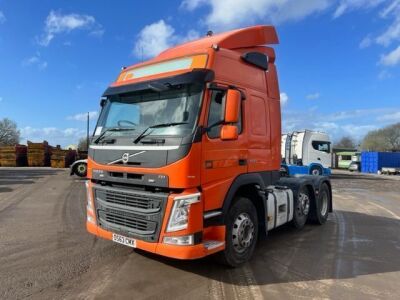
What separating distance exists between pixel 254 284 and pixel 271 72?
3761mm

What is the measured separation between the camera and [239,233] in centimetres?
586

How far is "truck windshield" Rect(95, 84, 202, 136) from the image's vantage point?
514 centimetres

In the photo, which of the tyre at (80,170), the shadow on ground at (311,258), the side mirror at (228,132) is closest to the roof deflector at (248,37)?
the side mirror at (228,132)

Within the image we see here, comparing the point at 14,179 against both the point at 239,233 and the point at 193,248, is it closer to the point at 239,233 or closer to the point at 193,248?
the point at 239,233

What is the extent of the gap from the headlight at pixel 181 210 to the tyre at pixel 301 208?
3.95 meters

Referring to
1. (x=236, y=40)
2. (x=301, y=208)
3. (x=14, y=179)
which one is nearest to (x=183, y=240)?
(x=236, y=40)

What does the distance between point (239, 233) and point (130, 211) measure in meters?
1.66

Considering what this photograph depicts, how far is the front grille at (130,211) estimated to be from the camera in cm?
512

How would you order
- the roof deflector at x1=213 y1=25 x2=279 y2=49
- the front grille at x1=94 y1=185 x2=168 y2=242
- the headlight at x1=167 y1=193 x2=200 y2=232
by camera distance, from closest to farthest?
1. the headlight at x1=167 y1=193 x2=200 y2=232
2. the front grille at x1=94 y1=185 x2=168 y2=242
3. the roof deflector at x1=213 y1=25 x2=279 y2=49

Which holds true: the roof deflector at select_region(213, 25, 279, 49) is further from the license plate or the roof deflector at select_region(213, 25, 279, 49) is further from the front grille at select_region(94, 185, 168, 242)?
the license plate

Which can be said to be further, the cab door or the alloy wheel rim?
the alloy wheel rim

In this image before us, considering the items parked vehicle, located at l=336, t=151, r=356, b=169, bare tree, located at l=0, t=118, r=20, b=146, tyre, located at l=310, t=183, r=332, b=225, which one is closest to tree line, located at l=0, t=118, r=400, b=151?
bare tree, located at l=0, t=118, r=20, b=146

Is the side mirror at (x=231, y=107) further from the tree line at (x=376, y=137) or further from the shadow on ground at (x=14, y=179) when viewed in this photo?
the tree line at (x=376, y=137)

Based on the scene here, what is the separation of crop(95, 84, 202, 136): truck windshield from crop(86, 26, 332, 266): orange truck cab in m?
0.01
